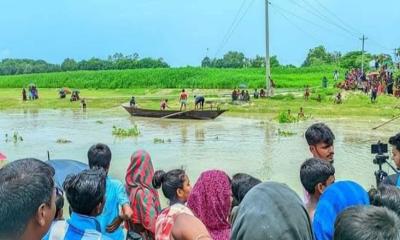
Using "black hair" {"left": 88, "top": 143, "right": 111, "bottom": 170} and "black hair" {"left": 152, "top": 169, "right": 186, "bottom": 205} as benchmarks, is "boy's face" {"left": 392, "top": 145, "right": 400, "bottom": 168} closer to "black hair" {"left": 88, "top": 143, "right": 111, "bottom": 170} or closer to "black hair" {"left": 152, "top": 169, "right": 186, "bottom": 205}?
"black hair" {"left": 152, "top": 169, "right": 186, "bottom": 205}

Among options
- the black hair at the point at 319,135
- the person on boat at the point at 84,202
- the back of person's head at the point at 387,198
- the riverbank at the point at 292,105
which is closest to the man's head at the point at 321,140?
the black hair at the point at 319,135

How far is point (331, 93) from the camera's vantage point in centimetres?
3938

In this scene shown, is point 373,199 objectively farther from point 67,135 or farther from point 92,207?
point 67,135

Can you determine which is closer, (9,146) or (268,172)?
(268,172)

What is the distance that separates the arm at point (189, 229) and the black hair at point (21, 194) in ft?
2.61

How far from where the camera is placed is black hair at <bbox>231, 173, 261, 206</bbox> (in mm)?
3635

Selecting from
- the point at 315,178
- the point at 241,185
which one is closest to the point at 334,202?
the point at 315,178

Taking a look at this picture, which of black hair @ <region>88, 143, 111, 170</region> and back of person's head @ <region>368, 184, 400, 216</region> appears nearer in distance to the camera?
back of person's head @ <region>368, 184, 400, 216</region>

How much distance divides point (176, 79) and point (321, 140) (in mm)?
Result: 55312

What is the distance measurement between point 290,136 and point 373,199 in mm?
19966

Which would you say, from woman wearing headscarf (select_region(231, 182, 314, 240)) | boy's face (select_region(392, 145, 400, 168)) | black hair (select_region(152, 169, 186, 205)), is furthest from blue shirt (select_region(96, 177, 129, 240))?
boy's face (select_region(392, 145, 400, 168))

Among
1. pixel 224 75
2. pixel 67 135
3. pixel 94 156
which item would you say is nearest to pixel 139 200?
pixel 94 156

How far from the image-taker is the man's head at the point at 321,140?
4.59 m

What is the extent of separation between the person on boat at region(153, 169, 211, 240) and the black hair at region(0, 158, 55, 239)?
803 mm
